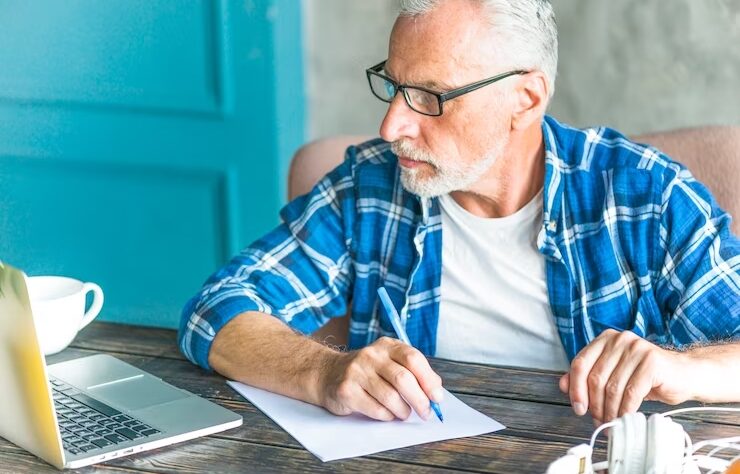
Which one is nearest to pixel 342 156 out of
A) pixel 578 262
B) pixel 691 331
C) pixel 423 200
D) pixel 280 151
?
pixel 423 200

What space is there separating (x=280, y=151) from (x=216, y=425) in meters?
1.80

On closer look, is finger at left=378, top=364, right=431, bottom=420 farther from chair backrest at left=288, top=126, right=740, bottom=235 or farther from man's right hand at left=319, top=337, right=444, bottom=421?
chair backrest at left=288, top=126, right=740, bottom=235

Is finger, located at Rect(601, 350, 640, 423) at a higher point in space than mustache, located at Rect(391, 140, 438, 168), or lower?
lower

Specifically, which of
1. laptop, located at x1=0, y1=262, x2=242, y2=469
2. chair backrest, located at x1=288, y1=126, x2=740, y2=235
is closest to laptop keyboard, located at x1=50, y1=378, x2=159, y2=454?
laptop, located at x1=0, y1=262, x2=242, y2=469

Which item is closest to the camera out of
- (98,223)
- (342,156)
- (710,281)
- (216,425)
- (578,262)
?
(216,425)

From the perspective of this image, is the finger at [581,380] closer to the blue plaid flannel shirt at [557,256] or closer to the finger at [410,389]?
the finger at [410,389]

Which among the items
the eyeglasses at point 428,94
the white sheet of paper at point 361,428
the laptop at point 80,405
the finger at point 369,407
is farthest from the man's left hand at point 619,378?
the eyeglasses at point 428,94

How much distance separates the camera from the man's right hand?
132cm

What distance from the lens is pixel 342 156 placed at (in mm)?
2037

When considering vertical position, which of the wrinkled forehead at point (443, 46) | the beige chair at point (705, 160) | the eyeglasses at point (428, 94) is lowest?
the beige chair at point (705, 160)

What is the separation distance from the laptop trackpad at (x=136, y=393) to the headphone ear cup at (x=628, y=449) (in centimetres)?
59

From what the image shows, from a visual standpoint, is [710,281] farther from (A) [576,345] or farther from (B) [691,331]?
(A) [576,345]

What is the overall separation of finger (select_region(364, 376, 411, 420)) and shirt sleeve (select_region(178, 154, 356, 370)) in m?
0.39

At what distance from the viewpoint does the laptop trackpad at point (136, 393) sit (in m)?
1.39
